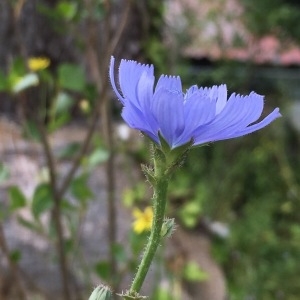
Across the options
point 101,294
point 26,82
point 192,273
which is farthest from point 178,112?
point 192,273

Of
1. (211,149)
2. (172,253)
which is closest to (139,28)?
(172,253)

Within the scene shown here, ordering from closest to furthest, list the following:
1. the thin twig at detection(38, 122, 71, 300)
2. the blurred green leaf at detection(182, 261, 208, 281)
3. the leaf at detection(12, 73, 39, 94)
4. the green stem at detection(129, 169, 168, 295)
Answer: the green stem at detection(129, 169, 168, 295)
the leaf at detection(12, 73, 39, 94)
the thin twig at detection(38, 122, 71, 300)
the blurred green leaf at detection(182, 261, 208, 281)

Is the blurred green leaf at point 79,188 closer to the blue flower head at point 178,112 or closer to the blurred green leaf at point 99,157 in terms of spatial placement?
the blurred green leaf at point 99,157

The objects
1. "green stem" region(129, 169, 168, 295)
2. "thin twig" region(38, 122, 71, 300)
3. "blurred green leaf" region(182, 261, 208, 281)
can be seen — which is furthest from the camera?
"blurred green leaf" region(182, 261, 208, 281)

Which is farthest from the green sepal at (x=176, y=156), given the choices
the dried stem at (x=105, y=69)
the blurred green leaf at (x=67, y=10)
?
the blurred green leaf at (x=67, y=10)

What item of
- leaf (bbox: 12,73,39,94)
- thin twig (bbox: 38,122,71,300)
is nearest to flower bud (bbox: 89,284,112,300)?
leaf (bbox: 12,73,39,94)

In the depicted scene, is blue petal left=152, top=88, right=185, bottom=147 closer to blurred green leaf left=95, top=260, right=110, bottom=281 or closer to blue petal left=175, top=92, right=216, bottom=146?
blue petal left=175, top=92, right=216, bottom=146
